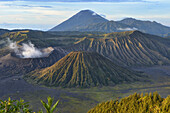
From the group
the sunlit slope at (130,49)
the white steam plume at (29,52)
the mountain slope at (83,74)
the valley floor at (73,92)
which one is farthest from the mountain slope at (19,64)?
the sunlit slope at (130,49)

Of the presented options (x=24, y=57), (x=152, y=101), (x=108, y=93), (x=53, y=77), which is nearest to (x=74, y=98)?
(x=108, y=93)

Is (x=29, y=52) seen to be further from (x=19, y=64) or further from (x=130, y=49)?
(x=130, y=49)

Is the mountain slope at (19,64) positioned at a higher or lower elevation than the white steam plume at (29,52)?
lower

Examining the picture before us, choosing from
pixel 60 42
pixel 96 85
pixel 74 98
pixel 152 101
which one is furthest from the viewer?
pixel 60 42

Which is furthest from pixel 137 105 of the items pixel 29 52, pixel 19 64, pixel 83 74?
pixel 29 52

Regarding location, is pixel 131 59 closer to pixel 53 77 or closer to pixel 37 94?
pixel 53 77

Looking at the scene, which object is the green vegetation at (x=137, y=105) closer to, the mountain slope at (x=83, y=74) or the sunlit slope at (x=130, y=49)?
the mountain slope at (x=83, y=74)
